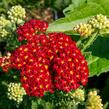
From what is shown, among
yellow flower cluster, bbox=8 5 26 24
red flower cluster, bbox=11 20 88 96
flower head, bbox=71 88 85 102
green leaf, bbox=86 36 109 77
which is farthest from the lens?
yellow flower cluster, bbox=8 5 26 24

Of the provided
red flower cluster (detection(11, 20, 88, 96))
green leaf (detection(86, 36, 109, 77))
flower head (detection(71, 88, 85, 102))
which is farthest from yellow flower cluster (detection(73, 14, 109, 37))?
flower head (detection(71, 88, 85, 102))

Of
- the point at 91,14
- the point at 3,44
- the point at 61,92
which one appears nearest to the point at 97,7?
the point at 91,14

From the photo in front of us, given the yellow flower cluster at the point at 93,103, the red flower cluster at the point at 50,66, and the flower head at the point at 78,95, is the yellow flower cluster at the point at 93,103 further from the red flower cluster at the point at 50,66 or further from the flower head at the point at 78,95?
the red flower cluster at the point at 50,66

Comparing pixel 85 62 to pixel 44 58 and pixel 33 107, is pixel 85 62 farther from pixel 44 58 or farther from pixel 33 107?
pixel 33 107

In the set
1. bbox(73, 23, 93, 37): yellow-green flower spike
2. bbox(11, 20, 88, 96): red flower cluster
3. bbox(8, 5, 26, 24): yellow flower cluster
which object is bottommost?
bbox(11, 20, 88, 96): red flower cluster

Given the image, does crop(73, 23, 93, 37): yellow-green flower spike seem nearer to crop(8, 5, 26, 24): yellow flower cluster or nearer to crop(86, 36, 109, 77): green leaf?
crop(86, 36, 109, 77): green leaf

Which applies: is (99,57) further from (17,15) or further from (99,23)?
(17,15)
